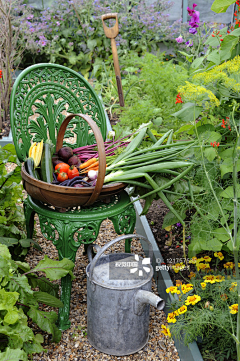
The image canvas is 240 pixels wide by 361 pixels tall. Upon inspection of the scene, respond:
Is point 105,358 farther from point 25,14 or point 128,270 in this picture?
point 25,14

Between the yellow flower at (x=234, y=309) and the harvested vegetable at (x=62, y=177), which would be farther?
the harvested vegetable at (x=62, y=177)

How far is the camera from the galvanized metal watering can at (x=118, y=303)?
190 centimetres

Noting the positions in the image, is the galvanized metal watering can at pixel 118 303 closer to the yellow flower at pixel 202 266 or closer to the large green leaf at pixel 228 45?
the yellow flower at pixel 202 266

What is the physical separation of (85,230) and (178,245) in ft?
2.87

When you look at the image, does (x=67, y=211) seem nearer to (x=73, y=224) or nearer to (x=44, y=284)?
(x=73, y=224)

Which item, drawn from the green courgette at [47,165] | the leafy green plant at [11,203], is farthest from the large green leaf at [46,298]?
the green courgette at [47,165]

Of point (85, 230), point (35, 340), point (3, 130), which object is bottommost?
point (3, 130)

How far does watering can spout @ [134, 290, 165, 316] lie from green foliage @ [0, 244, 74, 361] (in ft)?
1.29

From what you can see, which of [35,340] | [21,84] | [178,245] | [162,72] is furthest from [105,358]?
[162,72]

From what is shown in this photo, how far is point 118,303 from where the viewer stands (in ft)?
6.26

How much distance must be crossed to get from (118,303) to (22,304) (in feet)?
1.60

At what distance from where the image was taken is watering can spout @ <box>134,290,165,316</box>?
5.76 ft

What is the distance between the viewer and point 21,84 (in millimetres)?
2484

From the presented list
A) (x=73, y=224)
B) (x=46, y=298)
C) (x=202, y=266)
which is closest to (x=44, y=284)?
(x=46, y=298)
